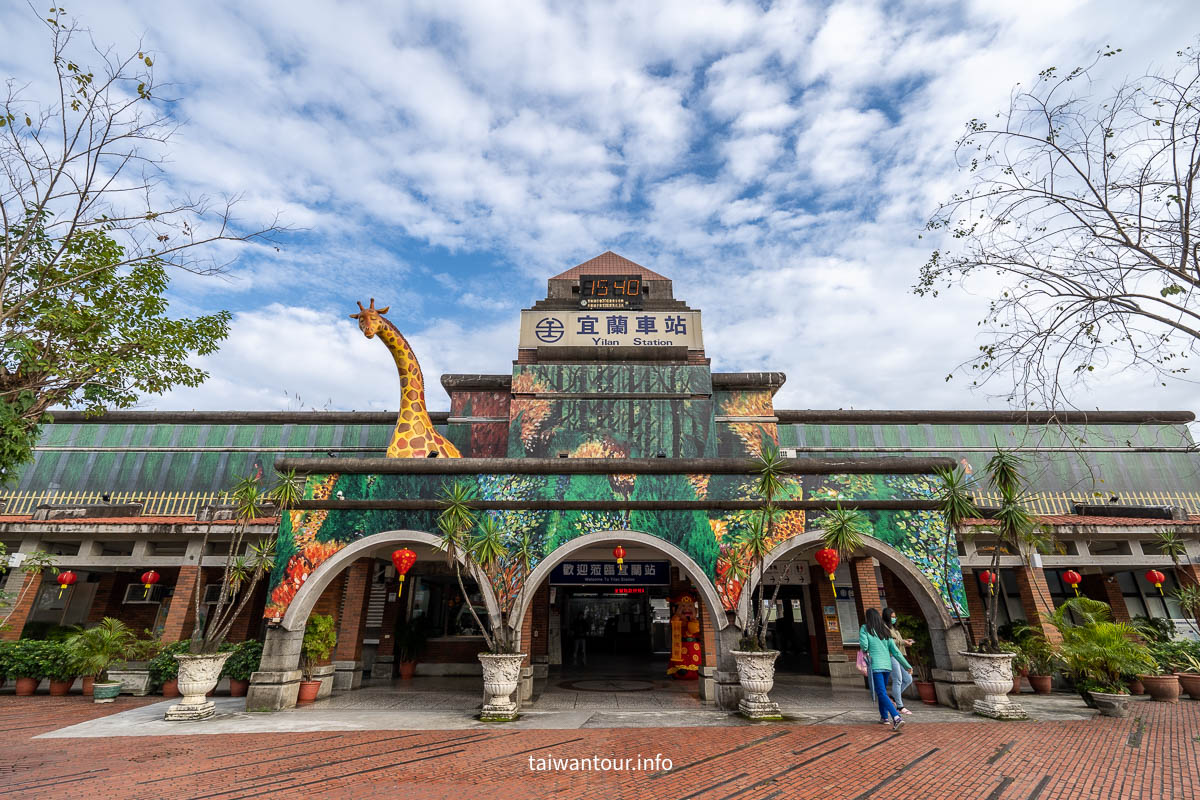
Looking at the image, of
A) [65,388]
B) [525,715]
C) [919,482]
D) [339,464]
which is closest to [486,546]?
[525,715]

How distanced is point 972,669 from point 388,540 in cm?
1109

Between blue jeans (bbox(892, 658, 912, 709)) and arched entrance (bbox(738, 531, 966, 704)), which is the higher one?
arched entrance (bbox(738, 531, 966, 704))

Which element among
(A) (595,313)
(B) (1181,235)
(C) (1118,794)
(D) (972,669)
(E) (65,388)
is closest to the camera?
(C) (1118,794)

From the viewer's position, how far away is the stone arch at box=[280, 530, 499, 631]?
10.6m

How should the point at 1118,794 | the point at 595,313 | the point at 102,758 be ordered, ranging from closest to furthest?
the point at 1118,794, the point at 102,758, the point at 595,313

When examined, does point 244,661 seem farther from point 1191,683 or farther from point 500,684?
point 1191,683

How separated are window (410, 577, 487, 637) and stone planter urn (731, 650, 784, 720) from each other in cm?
942

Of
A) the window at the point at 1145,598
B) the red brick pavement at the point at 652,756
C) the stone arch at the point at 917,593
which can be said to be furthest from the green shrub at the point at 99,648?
the window at the point at 1145,598

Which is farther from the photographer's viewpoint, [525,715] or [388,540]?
[388,540]

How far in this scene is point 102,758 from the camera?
281 inches

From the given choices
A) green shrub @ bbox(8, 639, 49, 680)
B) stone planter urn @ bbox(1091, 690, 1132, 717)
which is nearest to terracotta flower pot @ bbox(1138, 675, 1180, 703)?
stone planter urn @ bbox(1091, 690, 1132, 717)

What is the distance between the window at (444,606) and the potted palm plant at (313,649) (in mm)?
5261

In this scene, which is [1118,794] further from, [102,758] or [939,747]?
[102,758]

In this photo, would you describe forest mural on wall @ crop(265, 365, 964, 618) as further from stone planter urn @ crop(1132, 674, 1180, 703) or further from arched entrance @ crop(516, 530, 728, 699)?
stone planter urn @ crop(1132, 674, 1180, 703)
